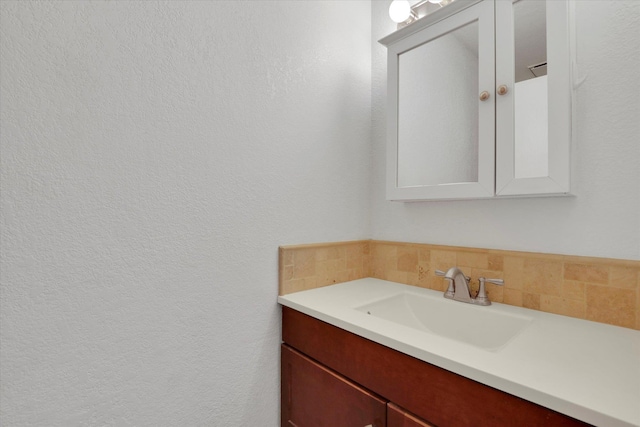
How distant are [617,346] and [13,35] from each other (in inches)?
58.3

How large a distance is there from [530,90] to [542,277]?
56cm

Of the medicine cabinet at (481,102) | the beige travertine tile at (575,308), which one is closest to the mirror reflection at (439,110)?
the medicine cabinet at (481,102)

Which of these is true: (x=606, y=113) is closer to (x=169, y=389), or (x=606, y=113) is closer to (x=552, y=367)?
(x=552, y=367)

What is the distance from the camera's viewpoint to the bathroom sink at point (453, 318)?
88 centimetres

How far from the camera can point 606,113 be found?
802 millimetres

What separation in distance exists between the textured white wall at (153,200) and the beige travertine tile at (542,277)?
2.36ft

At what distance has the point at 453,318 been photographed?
0.99 metres

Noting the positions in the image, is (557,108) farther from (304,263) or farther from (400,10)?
(304,263)

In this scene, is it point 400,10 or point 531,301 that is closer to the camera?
point 531,301

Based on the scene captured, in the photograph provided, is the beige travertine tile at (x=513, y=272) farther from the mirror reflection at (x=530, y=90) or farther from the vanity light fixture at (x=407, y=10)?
the vanity light fixture at (x=407, y=10)

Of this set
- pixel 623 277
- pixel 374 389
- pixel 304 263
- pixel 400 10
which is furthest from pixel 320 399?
pixel 400 10

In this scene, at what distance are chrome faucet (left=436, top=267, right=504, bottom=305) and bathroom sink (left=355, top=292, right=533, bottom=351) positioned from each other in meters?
0.02

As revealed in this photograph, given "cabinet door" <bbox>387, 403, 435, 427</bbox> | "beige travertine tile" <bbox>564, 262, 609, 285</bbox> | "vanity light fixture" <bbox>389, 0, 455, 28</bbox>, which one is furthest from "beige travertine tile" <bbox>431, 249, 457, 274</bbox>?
"vanity light fixture" <bbox>389, 0, 455, 28</bbox>

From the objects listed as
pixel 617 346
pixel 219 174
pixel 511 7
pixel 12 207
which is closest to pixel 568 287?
pixel 617 346
